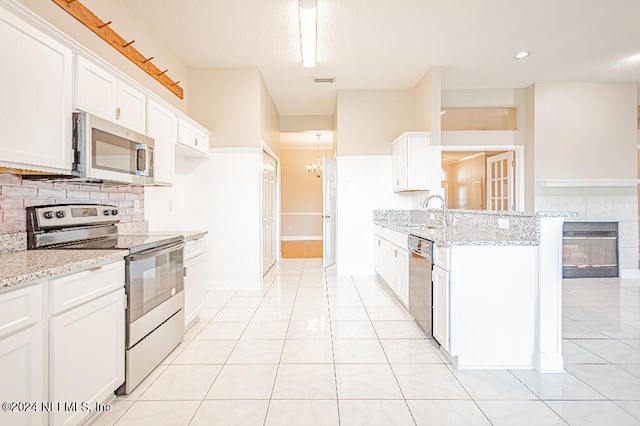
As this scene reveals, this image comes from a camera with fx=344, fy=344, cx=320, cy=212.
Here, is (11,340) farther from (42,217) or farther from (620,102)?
(620,102)

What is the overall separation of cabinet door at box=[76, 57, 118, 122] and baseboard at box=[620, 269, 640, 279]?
680 centimetres

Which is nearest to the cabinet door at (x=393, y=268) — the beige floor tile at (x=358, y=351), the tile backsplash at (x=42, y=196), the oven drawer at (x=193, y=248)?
the beige floor tile at (x=358, y=351)

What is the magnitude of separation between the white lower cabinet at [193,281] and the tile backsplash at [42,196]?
66 centimetres

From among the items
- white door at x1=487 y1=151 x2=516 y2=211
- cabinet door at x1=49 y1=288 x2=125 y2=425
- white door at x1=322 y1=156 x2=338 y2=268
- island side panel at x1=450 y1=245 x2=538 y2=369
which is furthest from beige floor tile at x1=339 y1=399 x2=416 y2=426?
white door at x1=487 y1=151 x2=516 y2=211

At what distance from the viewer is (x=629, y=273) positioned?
5.18m

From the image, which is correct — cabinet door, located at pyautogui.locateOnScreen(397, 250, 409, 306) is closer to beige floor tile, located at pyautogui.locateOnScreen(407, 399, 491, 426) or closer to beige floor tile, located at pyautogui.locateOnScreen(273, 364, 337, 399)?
beige floor tile, located at pyautogui.locateOnScreen(273, 364, 337, 399)

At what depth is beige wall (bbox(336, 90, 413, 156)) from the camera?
5.44 meters

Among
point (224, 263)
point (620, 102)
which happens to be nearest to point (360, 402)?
point (224, 263)

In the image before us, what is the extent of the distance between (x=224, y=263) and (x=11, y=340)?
3340 mm

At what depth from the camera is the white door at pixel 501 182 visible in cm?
559

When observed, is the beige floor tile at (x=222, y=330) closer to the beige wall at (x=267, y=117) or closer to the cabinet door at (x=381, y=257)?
the cabinet door at (x=381, y=257)

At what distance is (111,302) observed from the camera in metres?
1.87

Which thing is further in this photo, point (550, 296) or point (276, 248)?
point (276, 248)

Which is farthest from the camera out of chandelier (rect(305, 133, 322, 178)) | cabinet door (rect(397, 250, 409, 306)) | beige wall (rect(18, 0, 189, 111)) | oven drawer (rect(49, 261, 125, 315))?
chandelier (rect(305, 133, 322, 178))
